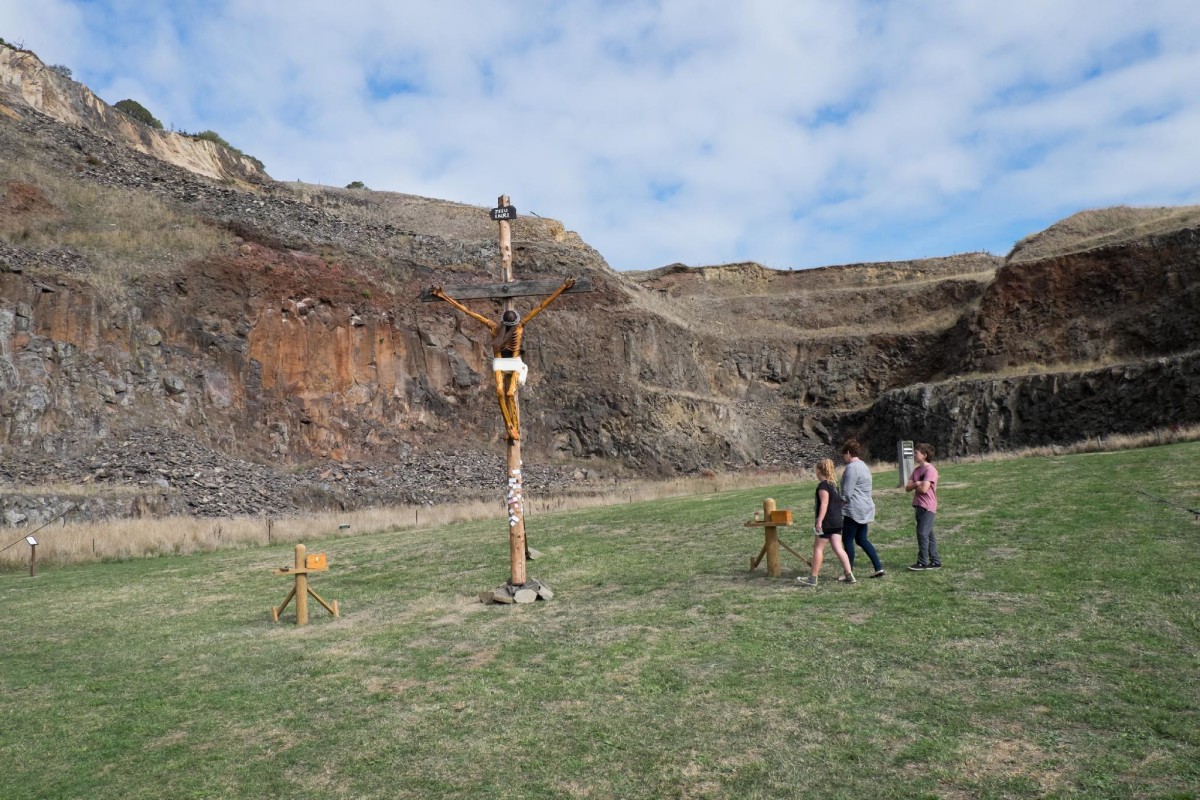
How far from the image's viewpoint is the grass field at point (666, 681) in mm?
5395

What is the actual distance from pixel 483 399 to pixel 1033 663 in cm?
3593

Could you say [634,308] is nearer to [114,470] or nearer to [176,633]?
[114,470]

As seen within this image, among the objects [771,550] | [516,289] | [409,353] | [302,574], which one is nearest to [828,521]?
[771,550]

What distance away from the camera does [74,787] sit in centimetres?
584

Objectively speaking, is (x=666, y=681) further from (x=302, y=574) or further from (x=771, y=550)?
(x=302, y=574)

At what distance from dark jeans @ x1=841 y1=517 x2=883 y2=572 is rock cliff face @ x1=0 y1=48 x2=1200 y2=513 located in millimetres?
18198

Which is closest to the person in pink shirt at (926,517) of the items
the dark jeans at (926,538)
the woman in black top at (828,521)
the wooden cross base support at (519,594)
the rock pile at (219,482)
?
the dark jeans at (926,538)

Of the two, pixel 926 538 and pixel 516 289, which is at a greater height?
pixel 516 289

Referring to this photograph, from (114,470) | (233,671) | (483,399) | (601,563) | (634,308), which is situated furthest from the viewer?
(634,308)

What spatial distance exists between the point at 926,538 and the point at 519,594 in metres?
5.60

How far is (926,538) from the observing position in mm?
10812

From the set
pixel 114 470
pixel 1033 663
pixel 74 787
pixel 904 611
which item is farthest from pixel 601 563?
pixel 114 470

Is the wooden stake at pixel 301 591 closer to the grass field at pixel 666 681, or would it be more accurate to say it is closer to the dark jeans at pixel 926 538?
the grass field at pixel 666 681

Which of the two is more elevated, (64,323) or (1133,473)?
(64,323)
